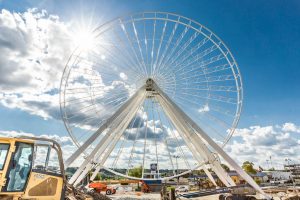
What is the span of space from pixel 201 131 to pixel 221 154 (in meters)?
2.87

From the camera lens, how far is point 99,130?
27.3 m

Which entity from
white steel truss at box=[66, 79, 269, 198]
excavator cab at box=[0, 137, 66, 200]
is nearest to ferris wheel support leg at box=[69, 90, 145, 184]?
white steel truss at box=[66, 79, 269, 198]

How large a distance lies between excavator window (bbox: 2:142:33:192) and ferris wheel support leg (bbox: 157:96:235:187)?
2139 cm

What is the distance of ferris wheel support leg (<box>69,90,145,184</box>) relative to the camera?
26906 millimetres

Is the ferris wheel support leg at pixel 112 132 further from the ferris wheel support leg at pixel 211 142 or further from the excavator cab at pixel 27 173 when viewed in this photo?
the excavator cab at pixel 27 173

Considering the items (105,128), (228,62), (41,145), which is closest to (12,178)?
(41,145)

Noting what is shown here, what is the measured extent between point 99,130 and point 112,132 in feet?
4.61

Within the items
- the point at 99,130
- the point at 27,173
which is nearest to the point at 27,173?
the point at 27,173

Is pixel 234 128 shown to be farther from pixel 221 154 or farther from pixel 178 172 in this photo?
pixel 178 172

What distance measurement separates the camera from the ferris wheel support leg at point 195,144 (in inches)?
1049

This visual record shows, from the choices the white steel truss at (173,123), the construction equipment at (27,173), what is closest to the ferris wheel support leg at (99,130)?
the white steel truss at (173,123)

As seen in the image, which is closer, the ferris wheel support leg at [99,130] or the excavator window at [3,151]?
the excavator window at [3,151]

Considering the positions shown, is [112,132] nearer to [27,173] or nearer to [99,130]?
[99,130]

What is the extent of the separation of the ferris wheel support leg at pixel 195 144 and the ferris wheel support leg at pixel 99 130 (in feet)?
10.7
